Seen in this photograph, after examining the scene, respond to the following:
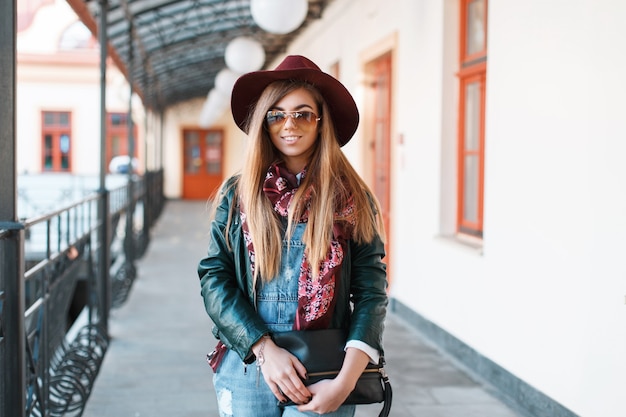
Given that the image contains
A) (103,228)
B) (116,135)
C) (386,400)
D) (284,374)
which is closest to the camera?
(284,374)

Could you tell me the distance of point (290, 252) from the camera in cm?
169

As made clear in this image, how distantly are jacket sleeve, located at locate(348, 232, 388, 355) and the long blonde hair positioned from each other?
0.03 metres

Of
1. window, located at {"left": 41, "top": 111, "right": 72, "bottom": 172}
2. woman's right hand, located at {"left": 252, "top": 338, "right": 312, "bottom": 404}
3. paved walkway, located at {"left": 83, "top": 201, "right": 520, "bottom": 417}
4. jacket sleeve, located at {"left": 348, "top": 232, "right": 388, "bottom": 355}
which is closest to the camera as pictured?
woman's right hand, located at {"left": 252, "top": 338, "right": 312, "bottom": 404}

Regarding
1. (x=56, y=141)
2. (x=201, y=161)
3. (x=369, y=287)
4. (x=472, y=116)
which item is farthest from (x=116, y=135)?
(x=369, y=287)

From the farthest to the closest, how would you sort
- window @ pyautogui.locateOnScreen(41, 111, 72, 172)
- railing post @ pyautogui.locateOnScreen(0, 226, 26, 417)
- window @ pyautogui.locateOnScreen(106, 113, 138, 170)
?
window @ pyautogui.locateOnScreen(106, 113, 138, 170) < window @ pyautogui.locateOnScreen(41, 111, 72, 172) < railing post @ pyautogui.locateOnScreen(0, 226, 26, 417)

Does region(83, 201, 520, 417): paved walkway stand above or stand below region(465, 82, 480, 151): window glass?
below

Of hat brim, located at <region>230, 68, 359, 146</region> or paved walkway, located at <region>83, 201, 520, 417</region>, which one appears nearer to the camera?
hat brim, located at <region>230, 68, 359, 146</region>

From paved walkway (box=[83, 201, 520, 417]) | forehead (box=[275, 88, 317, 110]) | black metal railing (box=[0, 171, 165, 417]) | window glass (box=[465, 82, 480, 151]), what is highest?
window glass (box=[465, 82, 480, 151])

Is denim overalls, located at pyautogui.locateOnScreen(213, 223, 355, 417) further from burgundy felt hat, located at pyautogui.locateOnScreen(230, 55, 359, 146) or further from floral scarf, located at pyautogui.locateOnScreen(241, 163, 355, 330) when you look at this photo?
burgundy felt hat, located at pyautogui.locateOnScreen(230, 55, 359, 146)

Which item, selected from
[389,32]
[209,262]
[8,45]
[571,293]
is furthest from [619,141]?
[389,32]

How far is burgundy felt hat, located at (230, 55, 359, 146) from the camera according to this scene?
1762 millimetres

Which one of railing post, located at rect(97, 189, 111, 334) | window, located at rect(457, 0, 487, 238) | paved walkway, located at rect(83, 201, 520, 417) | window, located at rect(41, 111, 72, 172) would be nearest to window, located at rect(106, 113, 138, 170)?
window, located at rect(41, 111, 72, 172)

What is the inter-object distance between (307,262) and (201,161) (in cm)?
2141

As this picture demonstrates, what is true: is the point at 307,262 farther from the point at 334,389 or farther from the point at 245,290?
the point at 334,389
